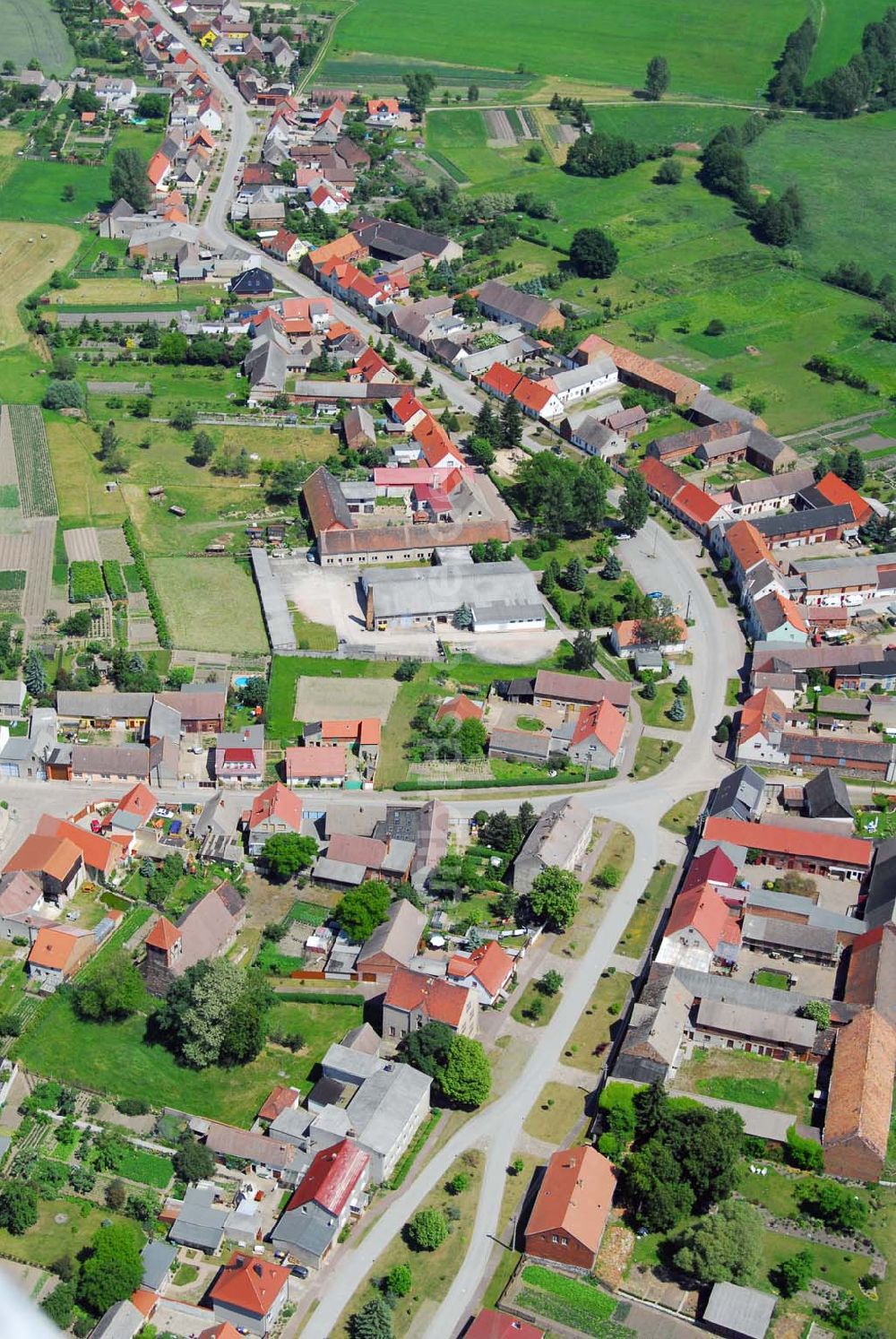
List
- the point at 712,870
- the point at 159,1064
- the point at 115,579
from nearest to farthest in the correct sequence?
1. the point at 159,1064
2. the point at 712,870
3. the point at 115,579

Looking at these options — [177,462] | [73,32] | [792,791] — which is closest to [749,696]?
[792,791]

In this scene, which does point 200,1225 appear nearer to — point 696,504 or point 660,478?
point 696,504

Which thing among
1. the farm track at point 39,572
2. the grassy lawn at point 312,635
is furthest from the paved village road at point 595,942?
the farm track at point 39,572

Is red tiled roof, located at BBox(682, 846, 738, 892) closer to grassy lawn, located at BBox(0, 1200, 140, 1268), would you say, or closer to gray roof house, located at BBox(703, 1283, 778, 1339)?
gray roof house, located at BBox(703, 1283, 778, 1339)

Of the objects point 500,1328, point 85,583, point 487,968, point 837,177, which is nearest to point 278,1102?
point 487,968

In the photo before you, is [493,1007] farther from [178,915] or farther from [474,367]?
[474,367]
